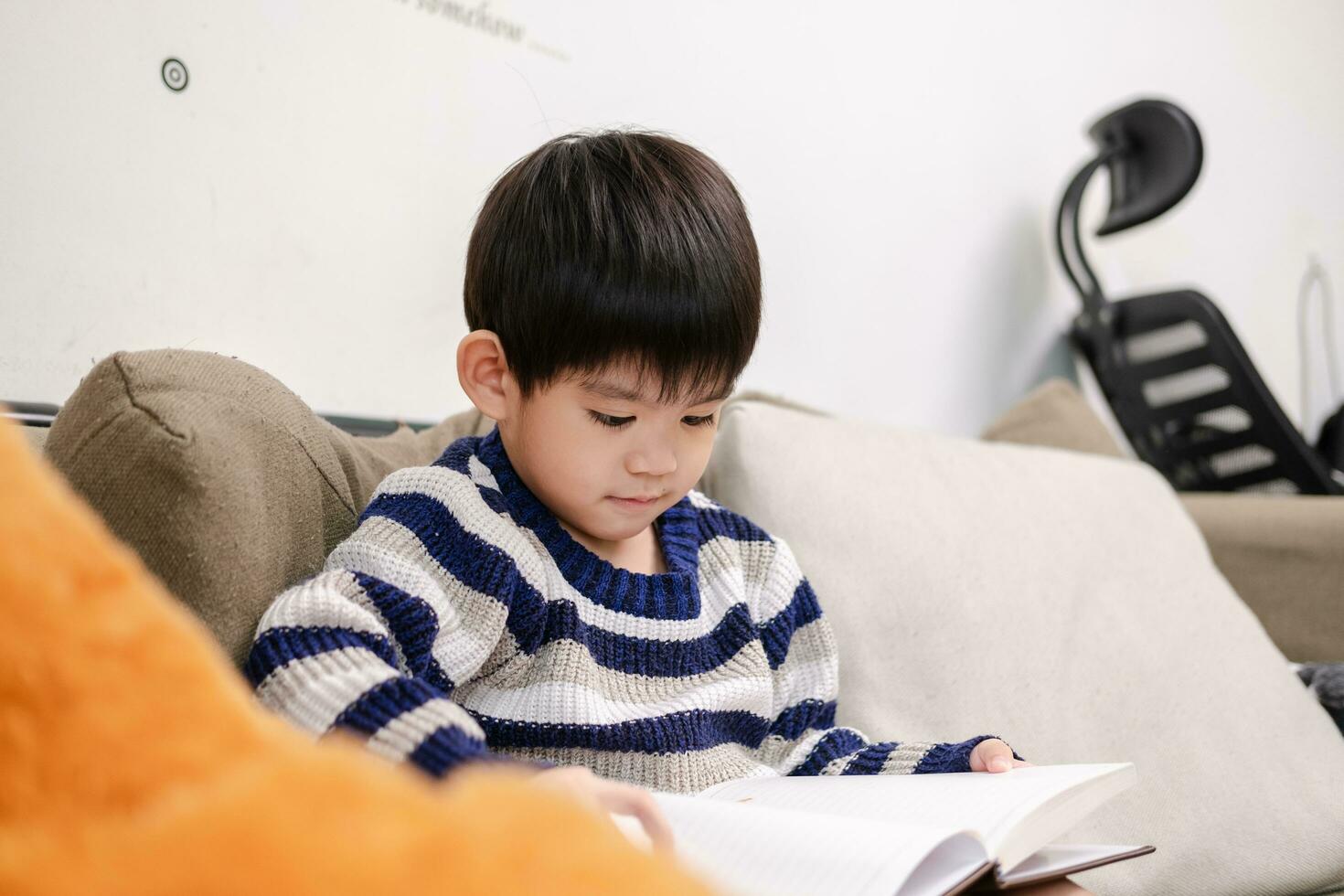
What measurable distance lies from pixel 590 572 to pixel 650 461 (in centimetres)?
10

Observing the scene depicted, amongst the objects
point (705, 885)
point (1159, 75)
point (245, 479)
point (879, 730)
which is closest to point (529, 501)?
point (245, 479)

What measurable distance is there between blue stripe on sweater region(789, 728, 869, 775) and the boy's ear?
0.36 m

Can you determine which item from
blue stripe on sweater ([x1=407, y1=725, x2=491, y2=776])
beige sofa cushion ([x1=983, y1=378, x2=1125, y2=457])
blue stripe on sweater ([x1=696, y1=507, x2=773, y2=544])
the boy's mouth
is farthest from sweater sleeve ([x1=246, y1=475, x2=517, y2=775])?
beige sofa cushion ([x1=983, y1=378, x2=1125, y2=457])

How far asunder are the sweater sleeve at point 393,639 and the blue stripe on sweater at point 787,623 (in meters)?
0.25

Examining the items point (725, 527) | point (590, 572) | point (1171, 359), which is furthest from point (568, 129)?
point (1171, 359)

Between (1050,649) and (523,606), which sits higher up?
(523,606)

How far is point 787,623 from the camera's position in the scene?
990 millimetres

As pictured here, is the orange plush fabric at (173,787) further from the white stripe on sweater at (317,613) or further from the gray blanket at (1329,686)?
the gray blanket at (1329,686)

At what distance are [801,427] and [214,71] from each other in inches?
26.9

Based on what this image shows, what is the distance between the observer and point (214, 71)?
44.3 inches

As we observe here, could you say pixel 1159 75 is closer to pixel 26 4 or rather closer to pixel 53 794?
pixel 26 4

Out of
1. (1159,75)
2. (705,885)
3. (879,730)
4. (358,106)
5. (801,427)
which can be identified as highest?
(1159,75)

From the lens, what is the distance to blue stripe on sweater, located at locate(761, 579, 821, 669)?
0.98m

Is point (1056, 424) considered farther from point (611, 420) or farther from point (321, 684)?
point (321, 684)
